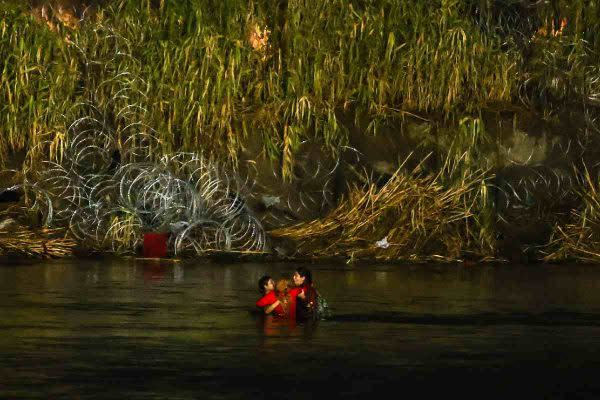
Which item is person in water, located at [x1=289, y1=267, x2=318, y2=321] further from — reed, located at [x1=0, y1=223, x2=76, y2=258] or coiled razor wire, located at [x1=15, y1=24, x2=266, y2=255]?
reed, located at [x1=0, y1=223, x2=76, y2=258]

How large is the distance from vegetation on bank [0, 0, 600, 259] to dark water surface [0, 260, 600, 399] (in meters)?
4.46

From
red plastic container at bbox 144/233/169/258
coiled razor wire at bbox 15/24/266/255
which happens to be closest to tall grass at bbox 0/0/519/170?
coiled razor wire at bbox 15/24/266/255

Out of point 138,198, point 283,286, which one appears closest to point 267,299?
point 283,286

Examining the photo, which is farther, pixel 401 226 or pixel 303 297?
pixel 401 226

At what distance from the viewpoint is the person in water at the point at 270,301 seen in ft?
62.6

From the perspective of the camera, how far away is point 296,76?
99.2 ft

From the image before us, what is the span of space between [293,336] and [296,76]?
1319cm

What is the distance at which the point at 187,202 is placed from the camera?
94.3ft

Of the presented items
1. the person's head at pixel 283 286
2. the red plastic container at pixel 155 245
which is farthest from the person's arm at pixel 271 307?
the red plastic container at pixel 155 245

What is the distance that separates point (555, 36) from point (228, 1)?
18.3 ft

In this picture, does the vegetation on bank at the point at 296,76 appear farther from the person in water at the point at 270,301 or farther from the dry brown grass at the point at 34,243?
the person in water at the point at 270,301

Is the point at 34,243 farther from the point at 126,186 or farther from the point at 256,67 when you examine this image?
the point at 256,67

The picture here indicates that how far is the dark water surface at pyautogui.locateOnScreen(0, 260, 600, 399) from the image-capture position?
548 inches

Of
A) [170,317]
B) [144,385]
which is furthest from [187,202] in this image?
[144,385]
